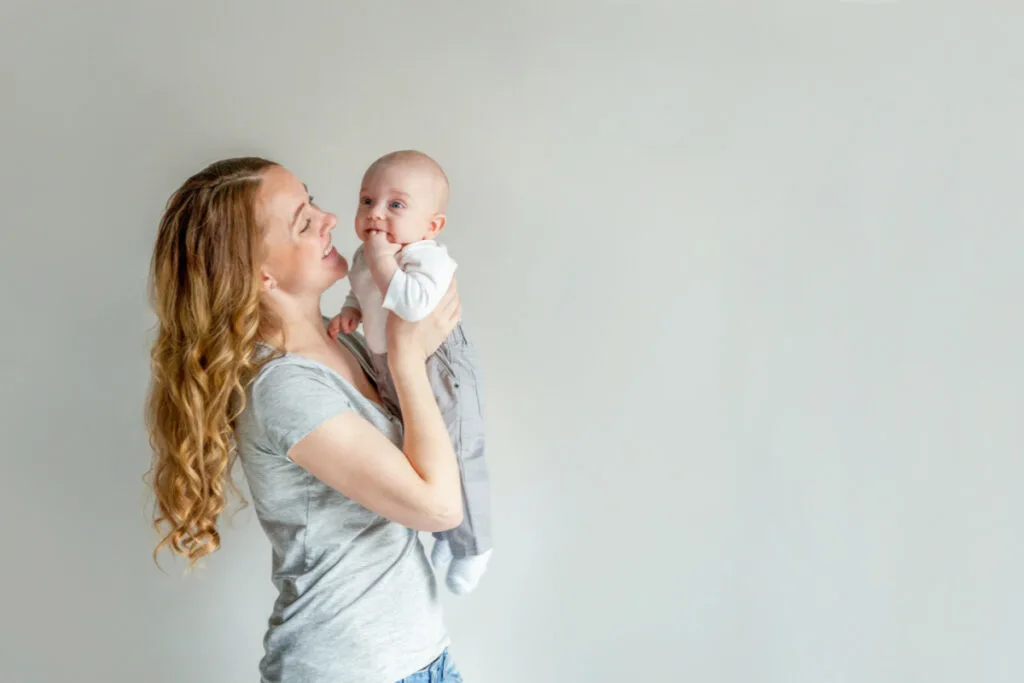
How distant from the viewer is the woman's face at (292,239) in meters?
1.57

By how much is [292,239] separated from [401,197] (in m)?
0.19

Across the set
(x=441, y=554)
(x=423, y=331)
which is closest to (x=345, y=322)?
(x=423, y=331)

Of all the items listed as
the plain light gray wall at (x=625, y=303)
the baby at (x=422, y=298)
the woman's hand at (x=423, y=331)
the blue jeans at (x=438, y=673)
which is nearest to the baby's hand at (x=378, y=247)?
the baby at (x=422, y=298)

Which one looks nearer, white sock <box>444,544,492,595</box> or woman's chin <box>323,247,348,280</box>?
woman's chin <box>323,247,348,280</box>

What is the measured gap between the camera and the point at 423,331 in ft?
5.14

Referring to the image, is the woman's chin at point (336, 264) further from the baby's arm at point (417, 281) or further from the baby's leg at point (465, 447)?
the baby's leg at point (465, 447)

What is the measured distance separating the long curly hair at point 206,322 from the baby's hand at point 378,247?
18cm

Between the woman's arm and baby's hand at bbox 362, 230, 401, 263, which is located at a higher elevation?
baby's hand at bbox 362, 230, 401, 263

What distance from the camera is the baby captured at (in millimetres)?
1562

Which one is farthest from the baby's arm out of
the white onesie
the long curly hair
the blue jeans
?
the blue jeans

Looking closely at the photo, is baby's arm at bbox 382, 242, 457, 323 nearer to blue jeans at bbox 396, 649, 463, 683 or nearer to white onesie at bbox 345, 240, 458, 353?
white onesie at bbox 345, 240, 458, 353

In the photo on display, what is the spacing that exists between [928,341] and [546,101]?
0.94m

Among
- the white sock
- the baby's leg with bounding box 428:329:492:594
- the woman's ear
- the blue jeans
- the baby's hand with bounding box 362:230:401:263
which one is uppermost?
the baby's hand with bounding box 362:230:401:263

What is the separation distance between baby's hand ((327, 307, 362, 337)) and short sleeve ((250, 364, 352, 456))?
7.9 inches
